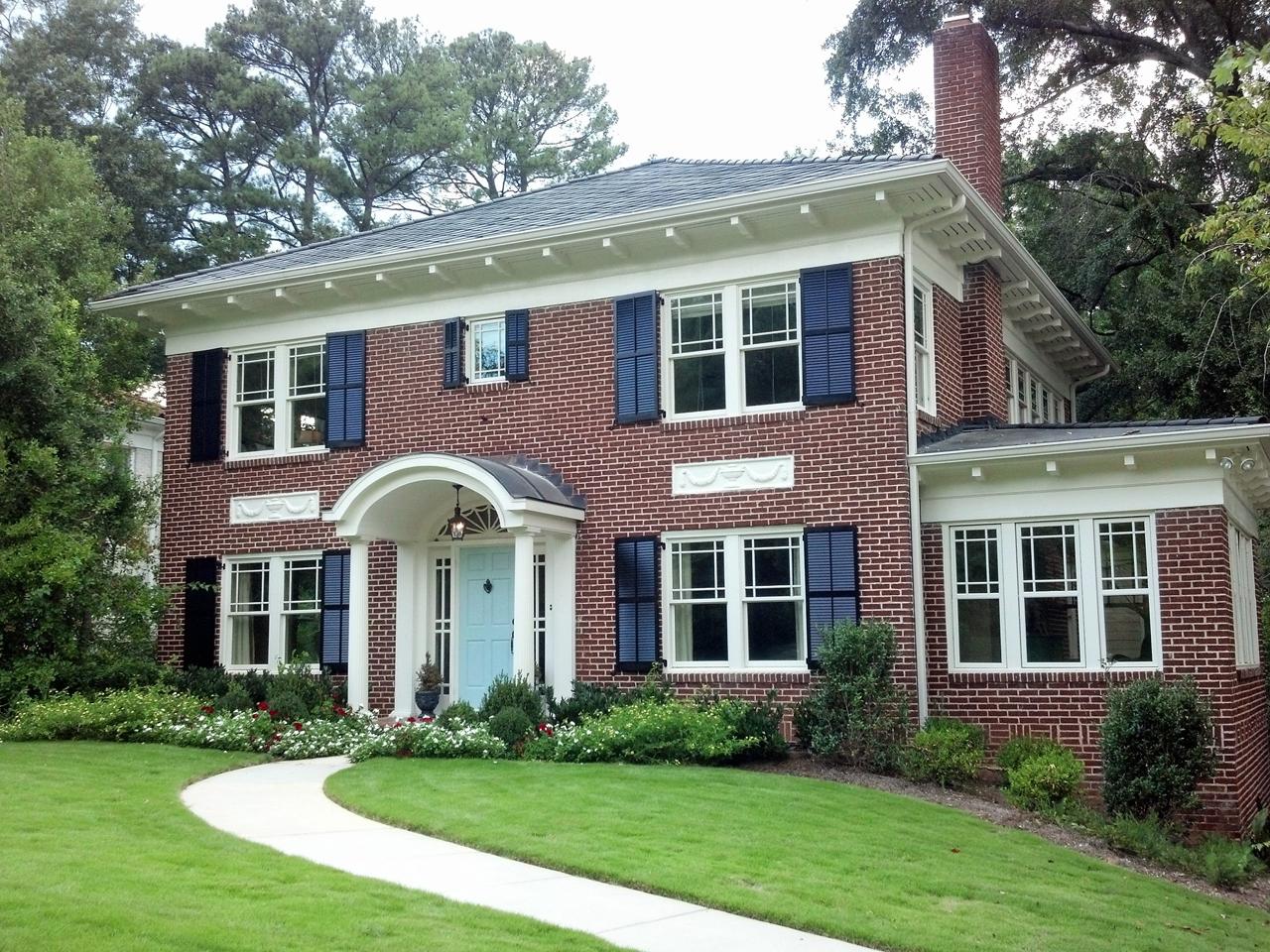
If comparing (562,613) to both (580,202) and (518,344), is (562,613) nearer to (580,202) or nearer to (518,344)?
(518,344)

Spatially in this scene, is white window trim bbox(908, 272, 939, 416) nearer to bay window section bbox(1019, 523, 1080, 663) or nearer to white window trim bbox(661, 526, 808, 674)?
bay window section bbox(1019, 523, 1080, 663)

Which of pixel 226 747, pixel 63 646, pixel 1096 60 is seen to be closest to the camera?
pixel 226 747

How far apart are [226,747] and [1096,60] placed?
804 inches

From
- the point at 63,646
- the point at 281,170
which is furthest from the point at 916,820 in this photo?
the point at 281,170

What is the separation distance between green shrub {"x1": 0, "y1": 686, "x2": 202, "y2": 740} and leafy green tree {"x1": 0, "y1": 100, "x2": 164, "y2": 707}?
37.3 inches

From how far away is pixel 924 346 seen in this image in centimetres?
1482

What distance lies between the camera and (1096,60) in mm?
24938

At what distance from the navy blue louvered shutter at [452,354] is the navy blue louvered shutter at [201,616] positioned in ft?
14.6

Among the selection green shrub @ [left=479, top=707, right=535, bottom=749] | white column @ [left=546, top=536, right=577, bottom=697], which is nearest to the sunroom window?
white column @ [left=546, top=536, right=577, bottom=697]

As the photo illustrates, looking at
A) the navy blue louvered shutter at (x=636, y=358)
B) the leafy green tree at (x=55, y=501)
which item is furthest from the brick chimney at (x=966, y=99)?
the leafy green tree at (x=55, y=501)

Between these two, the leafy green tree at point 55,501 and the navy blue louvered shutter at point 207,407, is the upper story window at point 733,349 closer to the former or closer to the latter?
the navy blue louvered shutter at point 207,407

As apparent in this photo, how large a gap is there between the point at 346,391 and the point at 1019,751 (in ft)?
31.4

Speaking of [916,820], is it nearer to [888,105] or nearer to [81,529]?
[81,529]

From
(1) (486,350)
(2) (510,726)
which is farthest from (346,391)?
(2) (510,726)
